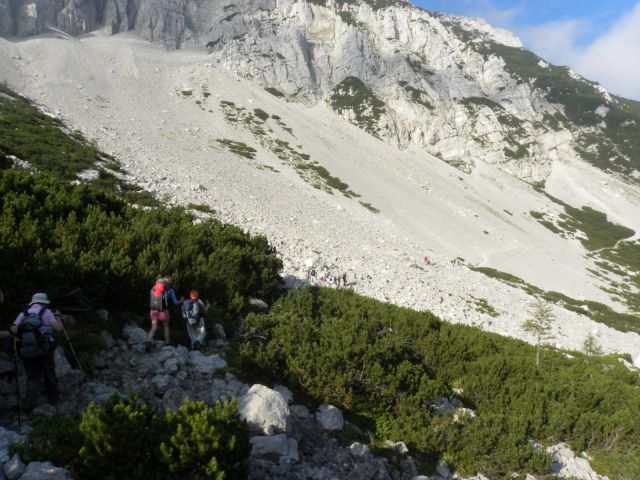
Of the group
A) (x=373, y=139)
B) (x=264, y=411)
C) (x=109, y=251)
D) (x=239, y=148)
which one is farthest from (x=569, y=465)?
(x=373, y=139)

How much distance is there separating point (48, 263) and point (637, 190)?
410 ft

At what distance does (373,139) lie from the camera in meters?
83.4

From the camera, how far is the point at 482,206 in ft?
208

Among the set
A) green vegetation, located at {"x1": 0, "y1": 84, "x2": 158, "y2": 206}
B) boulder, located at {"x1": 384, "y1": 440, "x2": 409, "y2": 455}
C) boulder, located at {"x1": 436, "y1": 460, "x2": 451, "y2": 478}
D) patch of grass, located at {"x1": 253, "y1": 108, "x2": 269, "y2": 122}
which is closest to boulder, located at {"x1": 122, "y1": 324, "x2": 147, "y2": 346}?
boulder, located at {"x1": 384, "y1": 440, "x2": 409, "y2": 455}

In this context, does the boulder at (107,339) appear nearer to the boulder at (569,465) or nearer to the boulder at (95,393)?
the boulder at (95,393)

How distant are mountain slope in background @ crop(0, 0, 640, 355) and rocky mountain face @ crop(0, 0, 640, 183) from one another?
1.99 feet

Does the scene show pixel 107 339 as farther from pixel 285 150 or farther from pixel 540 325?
pixel 285 150

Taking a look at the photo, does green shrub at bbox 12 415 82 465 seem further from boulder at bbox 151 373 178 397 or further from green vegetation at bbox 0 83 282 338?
green vegetation at bbox 0 83 282 338

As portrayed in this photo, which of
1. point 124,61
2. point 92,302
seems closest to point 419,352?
point 92,302

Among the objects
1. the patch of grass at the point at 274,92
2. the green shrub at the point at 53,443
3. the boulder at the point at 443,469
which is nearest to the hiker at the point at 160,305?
the green shrub at the point at 53,443

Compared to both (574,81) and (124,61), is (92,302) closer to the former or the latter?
(124,61)

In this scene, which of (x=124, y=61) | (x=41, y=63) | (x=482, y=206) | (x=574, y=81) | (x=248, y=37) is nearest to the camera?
(x=41, y=63)

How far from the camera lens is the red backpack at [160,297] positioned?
7.07m

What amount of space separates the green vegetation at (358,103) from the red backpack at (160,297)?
279 ft
